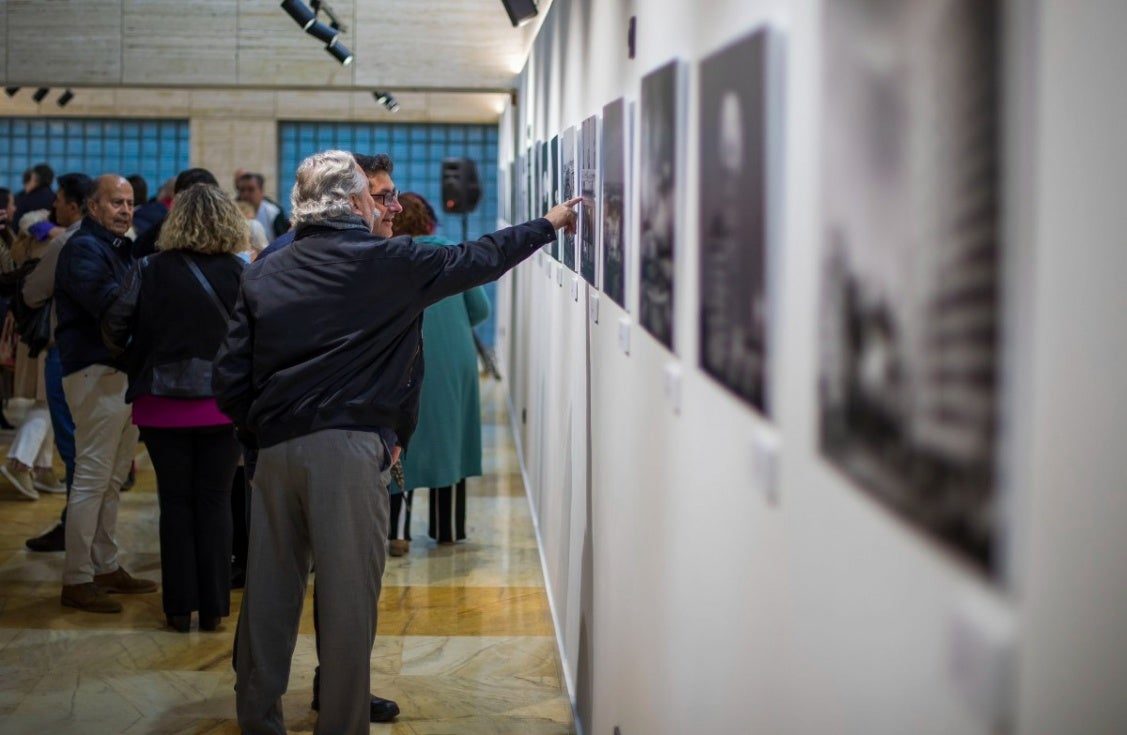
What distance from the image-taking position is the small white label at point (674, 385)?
2.42 metres

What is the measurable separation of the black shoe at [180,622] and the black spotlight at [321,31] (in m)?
4.42

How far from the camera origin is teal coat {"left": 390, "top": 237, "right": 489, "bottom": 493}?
6.52 m

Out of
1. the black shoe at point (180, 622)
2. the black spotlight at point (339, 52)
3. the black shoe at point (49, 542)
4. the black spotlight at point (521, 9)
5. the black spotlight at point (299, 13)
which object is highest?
the black spotlight at point (299, 13)

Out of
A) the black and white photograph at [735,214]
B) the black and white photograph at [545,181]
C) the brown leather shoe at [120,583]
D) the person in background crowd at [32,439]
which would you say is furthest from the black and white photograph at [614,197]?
the person in background crowd at [32,439]

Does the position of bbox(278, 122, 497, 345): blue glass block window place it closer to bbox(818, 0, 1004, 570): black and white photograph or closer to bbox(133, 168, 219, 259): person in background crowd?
bbox(133, 168, 219, 259): person in background crowd

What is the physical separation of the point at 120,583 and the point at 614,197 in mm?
3442

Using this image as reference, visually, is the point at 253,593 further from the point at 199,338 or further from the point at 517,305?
the point at 517,305

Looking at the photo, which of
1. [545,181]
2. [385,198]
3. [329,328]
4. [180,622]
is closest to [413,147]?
[545,181]

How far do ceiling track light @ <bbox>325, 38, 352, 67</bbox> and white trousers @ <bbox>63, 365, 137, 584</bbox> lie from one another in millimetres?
4335

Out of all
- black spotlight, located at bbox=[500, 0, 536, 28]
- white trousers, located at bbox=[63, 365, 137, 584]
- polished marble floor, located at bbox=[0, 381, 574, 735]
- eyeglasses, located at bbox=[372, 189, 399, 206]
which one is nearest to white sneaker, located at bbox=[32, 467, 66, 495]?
polished marble floor, located at bbox=[0, 381, 574, 735]

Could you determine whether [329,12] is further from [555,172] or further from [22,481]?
[555,172]

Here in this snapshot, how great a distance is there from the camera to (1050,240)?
3.25ft

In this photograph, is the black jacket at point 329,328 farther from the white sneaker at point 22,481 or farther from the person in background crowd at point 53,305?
the white sneaker at point 22,481

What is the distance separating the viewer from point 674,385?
2.44 metres
